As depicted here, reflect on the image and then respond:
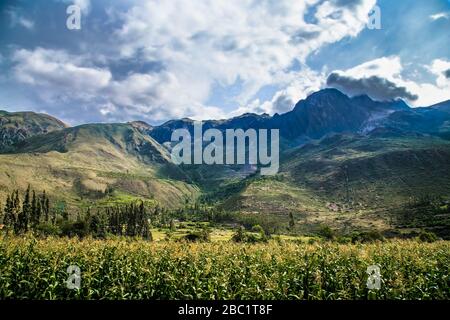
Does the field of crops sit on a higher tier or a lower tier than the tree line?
higher

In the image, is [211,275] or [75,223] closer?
[211,275]

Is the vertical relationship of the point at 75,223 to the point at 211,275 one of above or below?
below

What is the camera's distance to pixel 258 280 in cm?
2025

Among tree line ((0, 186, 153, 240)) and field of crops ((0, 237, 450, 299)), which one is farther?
tree line ((0, 186, 153, 240))

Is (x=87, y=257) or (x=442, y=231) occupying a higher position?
(x=87, y=257)

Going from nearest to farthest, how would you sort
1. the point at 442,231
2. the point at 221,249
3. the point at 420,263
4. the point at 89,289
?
the point at 89,289 < the point at 420,263 < the point at 221,249 < the point at 442,231

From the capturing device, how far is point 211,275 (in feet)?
71.1

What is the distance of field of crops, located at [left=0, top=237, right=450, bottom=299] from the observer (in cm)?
1895

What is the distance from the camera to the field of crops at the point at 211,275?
18953 millimetres

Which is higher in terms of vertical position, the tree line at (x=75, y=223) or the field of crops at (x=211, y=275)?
the field of crops at (x=211, y=275)

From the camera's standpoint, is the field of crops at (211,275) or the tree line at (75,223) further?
the tree line at (75,223)
